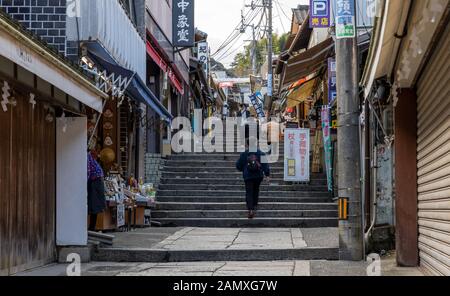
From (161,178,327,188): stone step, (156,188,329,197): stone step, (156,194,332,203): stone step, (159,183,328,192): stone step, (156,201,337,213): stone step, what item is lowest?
(156,201,337,213): stone step

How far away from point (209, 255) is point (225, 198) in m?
6.73

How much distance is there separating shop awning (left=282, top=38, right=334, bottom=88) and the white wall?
8.34m

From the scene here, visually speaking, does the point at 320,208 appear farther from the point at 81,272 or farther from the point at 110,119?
the point at 81,272

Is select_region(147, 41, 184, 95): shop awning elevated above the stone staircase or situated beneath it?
elevated above

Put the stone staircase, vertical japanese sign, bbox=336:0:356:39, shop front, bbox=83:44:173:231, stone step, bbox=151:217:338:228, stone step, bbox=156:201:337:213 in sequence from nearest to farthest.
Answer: vertical japanese sign, bbox=336:0:356:39, shop front, bbox=83:44:173:231, stone step, bbox=151:217:338:228, the stone staircase, stone step, bbox=156:201:337:213

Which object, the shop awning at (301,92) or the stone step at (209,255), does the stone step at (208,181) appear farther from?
the stone step at (209,255)

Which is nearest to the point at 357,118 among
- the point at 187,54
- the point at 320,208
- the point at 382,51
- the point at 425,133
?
the point at 425,133

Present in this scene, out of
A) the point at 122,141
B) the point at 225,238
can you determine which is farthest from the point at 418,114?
the point at 122,141

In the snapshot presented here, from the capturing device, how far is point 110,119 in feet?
50.7

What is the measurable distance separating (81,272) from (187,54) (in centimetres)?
2249

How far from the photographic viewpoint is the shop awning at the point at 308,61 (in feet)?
57.6

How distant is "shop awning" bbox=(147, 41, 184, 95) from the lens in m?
19.2

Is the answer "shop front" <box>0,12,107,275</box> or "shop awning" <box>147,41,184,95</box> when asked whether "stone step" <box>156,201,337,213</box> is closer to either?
"shop awning" <box>147,41,184,95</box>

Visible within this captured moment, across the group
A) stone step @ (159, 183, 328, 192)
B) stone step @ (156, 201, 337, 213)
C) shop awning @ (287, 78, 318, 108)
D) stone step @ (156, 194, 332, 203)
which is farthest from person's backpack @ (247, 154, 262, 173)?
shop awning @ (287, 78, 318, 108)
